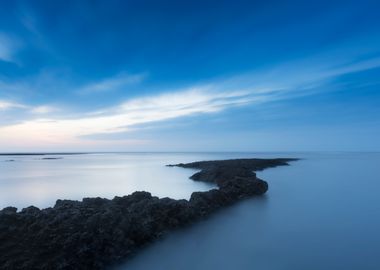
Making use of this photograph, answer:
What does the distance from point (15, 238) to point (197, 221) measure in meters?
5.65

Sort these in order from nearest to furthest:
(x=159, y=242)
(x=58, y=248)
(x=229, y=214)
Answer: (x=58, y=248) < (x=159, y=242) < (x=229, y=214)

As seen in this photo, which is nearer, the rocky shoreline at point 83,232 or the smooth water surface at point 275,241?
the rocky shoreline at point 83,232

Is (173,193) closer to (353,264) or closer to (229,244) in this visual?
(229,244)

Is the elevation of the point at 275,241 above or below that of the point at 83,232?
below

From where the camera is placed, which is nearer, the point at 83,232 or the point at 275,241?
the point at 83,232

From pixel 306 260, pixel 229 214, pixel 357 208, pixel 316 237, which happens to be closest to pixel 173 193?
pixel 229 214

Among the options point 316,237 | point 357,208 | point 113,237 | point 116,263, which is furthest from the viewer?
point 357,208

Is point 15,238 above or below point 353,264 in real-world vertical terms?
above

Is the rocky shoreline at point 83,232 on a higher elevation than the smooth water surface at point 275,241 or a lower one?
higher

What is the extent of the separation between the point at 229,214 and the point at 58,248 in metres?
6.89

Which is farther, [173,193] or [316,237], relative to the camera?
[173,193]

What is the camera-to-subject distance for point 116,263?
690cm

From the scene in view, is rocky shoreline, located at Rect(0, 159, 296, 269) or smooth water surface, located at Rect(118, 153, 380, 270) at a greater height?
rocky shoreline, located at Rect(0, 159, 296, 269)

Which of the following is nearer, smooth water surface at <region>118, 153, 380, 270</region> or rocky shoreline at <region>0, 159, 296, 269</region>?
rocky shoreline at <region>0, 159, 296, 269</region>
